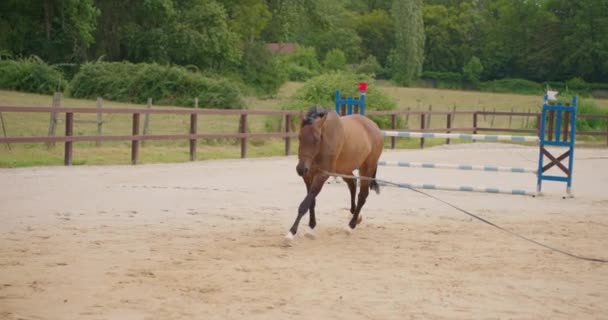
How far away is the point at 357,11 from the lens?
106 metres

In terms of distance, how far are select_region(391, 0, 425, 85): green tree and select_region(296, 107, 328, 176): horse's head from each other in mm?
76887

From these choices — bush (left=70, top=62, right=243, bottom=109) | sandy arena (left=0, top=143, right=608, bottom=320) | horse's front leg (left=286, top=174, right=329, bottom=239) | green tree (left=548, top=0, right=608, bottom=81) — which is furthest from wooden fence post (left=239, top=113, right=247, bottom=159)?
green tree (left=548, top=0, right=608, bottom=81)

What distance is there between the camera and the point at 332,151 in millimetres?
10148

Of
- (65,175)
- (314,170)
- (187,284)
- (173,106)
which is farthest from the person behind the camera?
(173,106)

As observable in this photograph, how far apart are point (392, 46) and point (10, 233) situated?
8932cm

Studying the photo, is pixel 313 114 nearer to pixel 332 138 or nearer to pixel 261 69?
pixel 332 138

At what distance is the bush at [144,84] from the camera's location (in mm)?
42531

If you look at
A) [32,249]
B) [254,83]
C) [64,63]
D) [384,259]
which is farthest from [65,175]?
[254,83]

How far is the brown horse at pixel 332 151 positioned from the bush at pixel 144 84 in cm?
2937

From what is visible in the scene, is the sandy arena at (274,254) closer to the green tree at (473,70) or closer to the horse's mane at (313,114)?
the horse's mane at (313,114)

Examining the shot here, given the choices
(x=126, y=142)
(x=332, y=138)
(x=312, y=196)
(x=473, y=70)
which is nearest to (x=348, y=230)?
(x=312, y=196)

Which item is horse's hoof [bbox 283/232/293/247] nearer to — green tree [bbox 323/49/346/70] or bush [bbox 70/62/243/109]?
bush [bbox 70/62/243/109]

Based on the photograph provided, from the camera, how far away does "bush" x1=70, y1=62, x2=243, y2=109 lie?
4253cm

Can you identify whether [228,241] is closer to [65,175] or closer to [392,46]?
[65,175]
